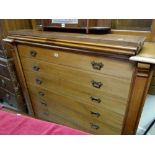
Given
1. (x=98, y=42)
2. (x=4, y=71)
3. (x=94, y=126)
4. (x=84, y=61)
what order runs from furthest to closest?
(x=4, y=71) < (x=94, y=126) < (x=84, y=61) < (x=98, y=42)

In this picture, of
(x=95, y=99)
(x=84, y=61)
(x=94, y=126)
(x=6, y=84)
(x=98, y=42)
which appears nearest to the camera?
(x=98, y=42)

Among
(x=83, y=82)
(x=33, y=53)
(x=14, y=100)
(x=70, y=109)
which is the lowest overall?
(x=14, y=100)

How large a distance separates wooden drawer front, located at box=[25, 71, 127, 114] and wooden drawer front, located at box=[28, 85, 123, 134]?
0.17ft

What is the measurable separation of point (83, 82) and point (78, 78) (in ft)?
0.16

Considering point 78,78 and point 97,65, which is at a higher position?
point 97,65

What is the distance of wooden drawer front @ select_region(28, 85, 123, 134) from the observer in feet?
3.57

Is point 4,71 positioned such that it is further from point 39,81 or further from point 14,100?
point 39,81

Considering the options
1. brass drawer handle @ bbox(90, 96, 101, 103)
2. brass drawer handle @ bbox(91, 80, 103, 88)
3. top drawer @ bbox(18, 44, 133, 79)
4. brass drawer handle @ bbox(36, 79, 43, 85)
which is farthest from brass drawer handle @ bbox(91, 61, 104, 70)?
brass drawer handle @ bbox(36, 79, 43, 85)

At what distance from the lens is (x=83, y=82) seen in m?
1.07

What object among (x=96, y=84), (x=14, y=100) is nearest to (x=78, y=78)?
(x=96, y=84)

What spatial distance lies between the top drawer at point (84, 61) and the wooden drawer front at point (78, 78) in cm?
4

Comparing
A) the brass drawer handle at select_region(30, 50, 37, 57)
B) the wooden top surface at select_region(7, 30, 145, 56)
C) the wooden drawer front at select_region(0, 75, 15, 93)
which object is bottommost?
the wooden drawer front at select_region(0, 75, 15, 93)

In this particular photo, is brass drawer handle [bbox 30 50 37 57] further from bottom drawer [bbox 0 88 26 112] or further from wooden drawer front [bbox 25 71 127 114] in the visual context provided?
bottom drawer [bbox 0 88 26 112]

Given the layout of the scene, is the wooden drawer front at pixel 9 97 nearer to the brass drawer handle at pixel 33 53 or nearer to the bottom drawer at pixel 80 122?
the bottom drawer at pixel 80 122
